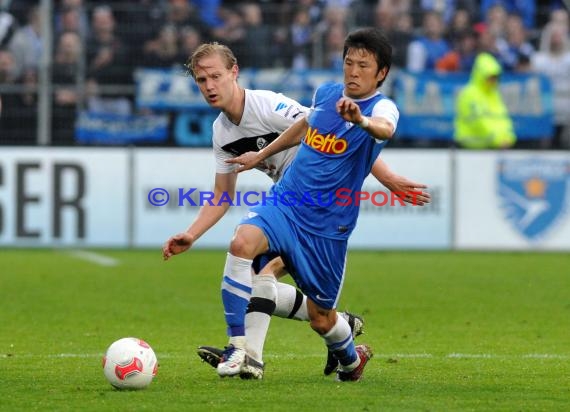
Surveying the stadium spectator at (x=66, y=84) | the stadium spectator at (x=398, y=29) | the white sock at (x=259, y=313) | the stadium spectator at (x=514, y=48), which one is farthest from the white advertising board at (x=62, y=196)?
the white sock at (x=259, y=313)

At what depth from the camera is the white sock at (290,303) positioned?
7984mm

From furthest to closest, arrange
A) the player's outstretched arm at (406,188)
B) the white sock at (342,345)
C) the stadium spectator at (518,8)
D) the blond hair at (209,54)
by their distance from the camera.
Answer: the stadium spectator at (518,8)
the blond hair at (209,54)
the white sock at (342,345)
the player's outstretched arm at (406,188)

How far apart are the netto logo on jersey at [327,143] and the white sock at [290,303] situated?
3.76ft

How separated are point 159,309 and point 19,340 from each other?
2360 mm

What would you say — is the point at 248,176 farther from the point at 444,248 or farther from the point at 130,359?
the point at 130,359

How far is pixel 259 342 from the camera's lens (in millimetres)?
7539

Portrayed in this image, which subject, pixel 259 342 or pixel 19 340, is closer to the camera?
pixel 259 342

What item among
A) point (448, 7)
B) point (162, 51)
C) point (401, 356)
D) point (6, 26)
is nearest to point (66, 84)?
point (6, 26)

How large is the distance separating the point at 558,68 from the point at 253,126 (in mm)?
12486

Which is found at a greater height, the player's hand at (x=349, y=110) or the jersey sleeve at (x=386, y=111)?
the player's hand at (x=349, y=110)

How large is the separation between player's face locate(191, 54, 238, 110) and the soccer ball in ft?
5.31

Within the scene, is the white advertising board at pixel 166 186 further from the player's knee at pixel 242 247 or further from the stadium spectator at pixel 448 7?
the player's knee at pixel 242 247

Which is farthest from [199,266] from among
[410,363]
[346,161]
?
[346,161]

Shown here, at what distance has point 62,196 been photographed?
17.7m
